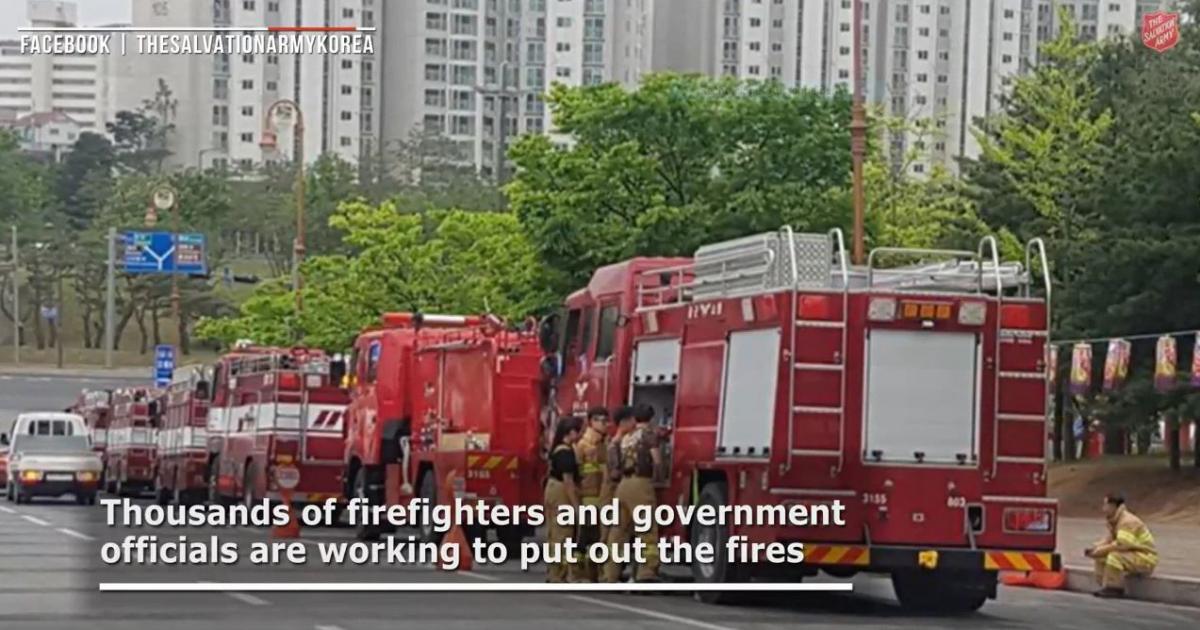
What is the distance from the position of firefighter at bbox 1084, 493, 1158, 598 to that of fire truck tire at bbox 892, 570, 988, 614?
168 inches

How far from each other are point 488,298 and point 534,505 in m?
25.5

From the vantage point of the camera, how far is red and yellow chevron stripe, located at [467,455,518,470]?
28.3m

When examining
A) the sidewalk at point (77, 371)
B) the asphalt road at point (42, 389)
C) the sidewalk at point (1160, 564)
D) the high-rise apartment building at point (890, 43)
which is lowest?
the asphalt road at point (42, 389)

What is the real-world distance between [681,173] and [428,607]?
28.1 metres

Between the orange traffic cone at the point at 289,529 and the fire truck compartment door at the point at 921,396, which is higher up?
the fire truck compartment door at the point at 921,396

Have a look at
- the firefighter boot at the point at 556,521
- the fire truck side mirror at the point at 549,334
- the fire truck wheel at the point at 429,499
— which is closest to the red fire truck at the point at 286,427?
the fire truck wheel at the point at 429,499

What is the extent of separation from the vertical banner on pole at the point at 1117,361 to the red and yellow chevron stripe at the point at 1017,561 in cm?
1851

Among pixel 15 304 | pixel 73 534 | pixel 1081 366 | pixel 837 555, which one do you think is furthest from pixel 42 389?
pixel 837 555

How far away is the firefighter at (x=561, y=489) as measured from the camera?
76.2ft

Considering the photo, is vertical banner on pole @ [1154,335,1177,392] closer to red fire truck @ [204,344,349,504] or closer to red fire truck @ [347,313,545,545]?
red fire truck @ [347,313,545,545]

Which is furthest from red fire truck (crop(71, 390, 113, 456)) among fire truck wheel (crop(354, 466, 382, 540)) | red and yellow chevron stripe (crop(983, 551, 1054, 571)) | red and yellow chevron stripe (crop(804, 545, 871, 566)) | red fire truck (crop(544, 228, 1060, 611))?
red and yellow chevron stripe (crop(983, 551, 1054, 571))

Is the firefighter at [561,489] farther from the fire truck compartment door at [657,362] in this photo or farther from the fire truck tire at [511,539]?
the fire truck tire at [511,539]

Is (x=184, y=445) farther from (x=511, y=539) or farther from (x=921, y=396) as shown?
(x=921, y=396)

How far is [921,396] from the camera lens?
20.4 metres
